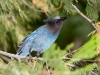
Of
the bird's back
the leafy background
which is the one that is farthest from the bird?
the leafy background

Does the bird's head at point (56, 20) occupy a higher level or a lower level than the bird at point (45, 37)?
higher

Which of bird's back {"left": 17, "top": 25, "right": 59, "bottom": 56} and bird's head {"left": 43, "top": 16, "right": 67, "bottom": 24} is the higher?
bird's head {"left": 43, "top": 16, "right": 67, "bottom": 24}

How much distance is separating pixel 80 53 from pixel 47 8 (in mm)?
2576

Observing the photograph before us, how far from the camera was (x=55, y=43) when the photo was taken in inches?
105

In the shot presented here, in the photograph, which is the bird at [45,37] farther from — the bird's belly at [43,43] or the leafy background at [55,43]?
the leafy background at [55,43]

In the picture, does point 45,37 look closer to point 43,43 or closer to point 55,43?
point 43,43

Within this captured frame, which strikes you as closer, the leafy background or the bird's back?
the leafy background

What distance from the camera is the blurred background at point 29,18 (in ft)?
10.9

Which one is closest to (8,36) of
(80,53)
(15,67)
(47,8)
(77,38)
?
(47,8)

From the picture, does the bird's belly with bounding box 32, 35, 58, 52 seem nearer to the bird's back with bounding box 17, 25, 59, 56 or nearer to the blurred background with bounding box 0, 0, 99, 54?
the bird's back with bounding box 17, 25, 59, 56

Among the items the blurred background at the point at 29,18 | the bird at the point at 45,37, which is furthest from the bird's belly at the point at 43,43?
the blurred background at the point at 29,18

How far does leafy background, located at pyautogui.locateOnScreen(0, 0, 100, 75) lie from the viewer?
187 cm

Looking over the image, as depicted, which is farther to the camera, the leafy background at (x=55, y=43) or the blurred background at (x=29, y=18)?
the blurred background at (x=29, y=18)

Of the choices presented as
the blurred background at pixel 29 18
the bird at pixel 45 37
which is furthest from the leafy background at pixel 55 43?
the bird at pixel 45 37
